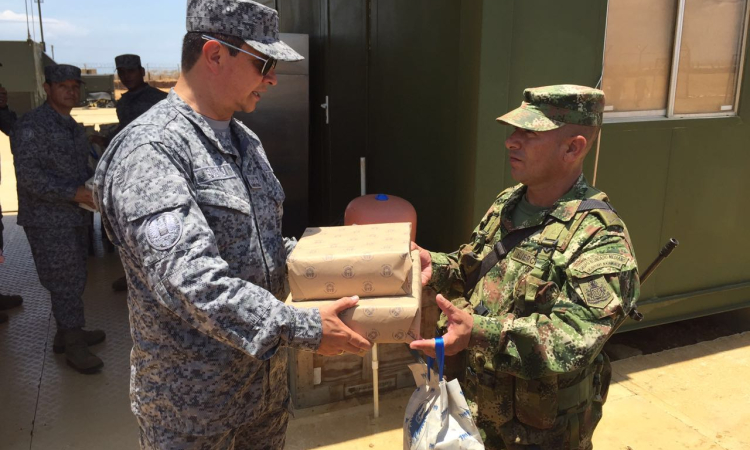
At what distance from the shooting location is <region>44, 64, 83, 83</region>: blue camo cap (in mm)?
4500

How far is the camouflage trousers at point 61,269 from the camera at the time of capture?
4.38 m

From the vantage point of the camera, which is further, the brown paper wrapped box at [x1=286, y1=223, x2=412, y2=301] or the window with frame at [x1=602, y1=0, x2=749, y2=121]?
the window with frame at [x1=602, y1=0, x2=749, y2=121]

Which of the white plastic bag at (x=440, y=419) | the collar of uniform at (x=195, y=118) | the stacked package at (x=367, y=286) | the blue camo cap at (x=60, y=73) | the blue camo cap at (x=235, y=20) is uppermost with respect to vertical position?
the blue camo cap at (x=235, y=20)

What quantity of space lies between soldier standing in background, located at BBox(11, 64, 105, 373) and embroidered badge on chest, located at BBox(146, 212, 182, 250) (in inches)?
118

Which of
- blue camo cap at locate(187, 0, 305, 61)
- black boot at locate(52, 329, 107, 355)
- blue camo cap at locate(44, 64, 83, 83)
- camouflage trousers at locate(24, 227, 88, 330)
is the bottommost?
black boot at locate(52, 329, 107, 355)

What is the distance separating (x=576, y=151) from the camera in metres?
2.08

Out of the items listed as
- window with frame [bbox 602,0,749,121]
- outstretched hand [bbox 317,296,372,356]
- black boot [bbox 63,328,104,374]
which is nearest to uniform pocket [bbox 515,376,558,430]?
outstretched hand [bbox 317,296,372,356]

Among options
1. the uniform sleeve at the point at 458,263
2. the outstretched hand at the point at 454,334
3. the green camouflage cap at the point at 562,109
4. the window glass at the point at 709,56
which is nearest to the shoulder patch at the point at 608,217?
the green camouflage cap at the point at 562,109

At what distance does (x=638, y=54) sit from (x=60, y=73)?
14.0 ft

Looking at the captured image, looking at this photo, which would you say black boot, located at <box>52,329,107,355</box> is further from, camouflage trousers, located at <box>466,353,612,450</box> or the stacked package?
camouflage trousers, located at <box>466,353,612,450</box>

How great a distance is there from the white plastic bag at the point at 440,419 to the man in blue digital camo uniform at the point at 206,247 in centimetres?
30

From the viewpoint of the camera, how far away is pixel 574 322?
5.94 feet

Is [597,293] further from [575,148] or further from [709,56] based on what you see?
[709,56]

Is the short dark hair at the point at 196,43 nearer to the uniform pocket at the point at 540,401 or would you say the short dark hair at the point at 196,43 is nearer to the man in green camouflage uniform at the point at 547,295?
the man in green camouflage uniform at the point at 547,295
